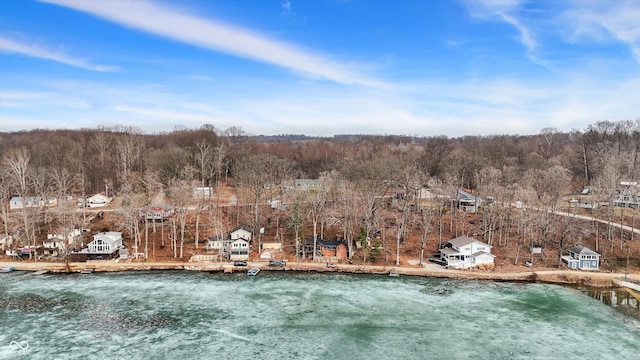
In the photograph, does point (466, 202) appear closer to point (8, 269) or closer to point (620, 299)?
point (620, 299)

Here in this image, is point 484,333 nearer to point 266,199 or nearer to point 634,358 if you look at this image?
point 634,358

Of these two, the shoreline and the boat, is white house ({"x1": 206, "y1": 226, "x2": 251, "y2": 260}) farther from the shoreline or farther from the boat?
the boat

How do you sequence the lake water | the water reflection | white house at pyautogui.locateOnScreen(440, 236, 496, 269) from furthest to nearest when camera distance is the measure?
white house at pyautogui.locateOnScreen(440, 236, 496, 269)
the water reflection
the lake water

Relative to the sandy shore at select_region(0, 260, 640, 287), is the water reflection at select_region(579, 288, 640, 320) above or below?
below

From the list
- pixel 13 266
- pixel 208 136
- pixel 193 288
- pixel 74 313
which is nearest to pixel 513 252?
pixel 193 288

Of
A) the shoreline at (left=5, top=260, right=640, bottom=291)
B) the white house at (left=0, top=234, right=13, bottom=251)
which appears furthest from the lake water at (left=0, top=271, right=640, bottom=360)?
the white house at (left=0, top=234, right=13, bottom=251)

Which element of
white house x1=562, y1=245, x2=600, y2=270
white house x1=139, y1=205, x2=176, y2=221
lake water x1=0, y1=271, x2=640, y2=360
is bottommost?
lake water x1=0, y1=271, x2=640, y2=360

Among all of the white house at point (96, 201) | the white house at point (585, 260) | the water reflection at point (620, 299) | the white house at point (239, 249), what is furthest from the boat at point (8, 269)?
the white house at point (585, 260)

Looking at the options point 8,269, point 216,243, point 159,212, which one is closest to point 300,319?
point 216,243
